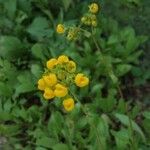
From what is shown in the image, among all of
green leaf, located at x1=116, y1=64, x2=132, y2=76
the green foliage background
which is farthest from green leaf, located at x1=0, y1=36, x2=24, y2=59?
green leaf, located at x1=116, y1=64, x2=132, y2=76

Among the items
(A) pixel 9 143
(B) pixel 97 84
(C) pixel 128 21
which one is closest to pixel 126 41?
(C) pixel 128 21

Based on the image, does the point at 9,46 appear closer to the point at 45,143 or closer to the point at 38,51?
the point at 38,51

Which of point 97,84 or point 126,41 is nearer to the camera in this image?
point 97,84

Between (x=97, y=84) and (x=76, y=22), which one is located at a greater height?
(x=76, y=22)

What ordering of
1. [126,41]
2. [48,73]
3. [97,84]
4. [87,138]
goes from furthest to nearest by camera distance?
[126,41]
[97,84]
[87,138]
[48,73]

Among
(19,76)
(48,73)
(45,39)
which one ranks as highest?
(45,39)

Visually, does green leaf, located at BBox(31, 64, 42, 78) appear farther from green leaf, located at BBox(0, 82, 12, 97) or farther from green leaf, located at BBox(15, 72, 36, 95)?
green leaf, located at BBox(0, 82, 12, 97)

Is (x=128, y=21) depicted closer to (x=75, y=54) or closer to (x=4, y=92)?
(x=75, y=54)

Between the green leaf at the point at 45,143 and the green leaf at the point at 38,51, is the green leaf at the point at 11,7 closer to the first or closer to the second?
the green leaf at the point at 38,51
